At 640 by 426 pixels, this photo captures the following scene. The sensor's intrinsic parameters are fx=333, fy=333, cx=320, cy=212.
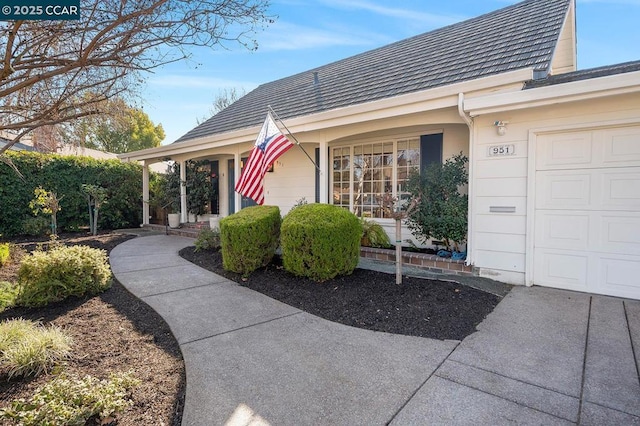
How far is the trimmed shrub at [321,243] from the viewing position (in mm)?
4955

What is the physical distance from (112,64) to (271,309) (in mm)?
3678

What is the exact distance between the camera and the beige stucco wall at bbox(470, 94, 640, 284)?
4.55m

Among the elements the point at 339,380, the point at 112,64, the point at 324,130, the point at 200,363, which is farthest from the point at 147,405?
the point at 324,130

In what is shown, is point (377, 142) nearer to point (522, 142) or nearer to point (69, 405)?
→ point (522, 142)

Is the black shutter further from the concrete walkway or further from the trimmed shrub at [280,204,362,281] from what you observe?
the concrete walkway

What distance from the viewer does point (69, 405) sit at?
2094 millimetres

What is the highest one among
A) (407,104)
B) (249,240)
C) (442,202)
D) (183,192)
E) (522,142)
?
(407,104)

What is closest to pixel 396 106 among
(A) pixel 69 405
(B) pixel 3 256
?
(A) pixel 69 405

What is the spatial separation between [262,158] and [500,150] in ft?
13.1

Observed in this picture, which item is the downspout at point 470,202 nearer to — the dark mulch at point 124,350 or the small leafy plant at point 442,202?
the small leafy plant at point 442,202

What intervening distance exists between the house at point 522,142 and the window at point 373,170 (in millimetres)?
24

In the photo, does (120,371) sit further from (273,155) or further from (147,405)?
(273,155)

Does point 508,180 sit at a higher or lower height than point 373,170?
lower

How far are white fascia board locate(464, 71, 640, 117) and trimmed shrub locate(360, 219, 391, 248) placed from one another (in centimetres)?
288
